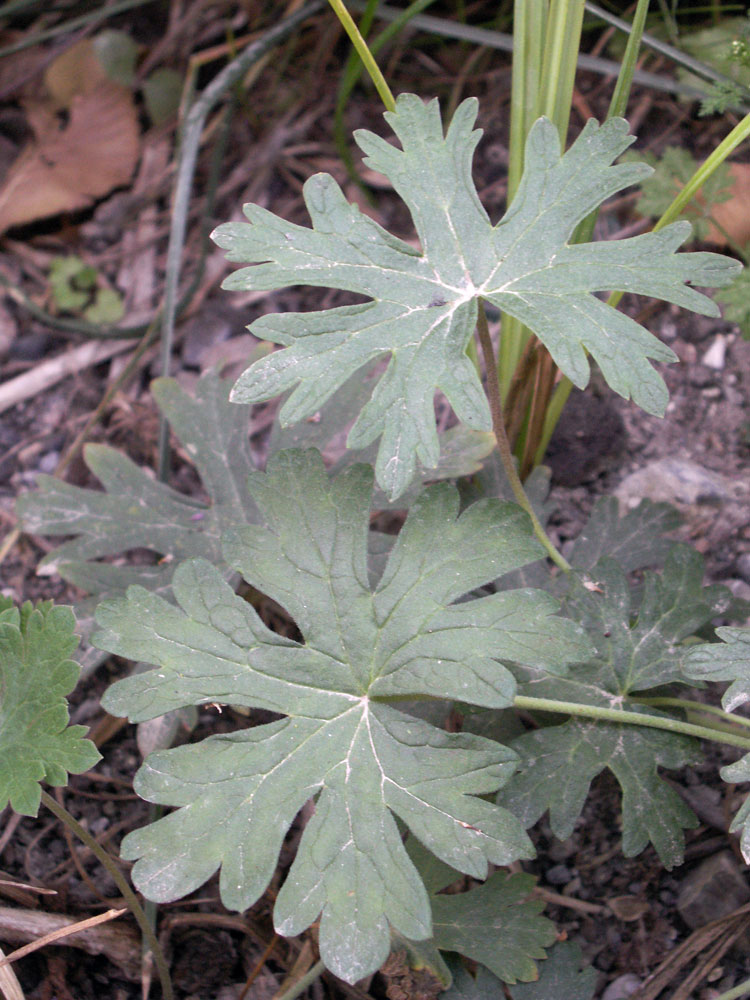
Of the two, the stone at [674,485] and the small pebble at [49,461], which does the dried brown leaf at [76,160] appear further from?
the stone at [674,485]

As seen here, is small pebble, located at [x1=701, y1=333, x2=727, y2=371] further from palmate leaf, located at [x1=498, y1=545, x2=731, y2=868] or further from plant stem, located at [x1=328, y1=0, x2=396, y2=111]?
plant stem, located at [x1=328, y1=0, x2=396, y2=111]

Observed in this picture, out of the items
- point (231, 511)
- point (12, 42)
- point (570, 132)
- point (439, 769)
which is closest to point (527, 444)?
point (231, 511)

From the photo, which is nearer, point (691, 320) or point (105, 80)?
point (691, 320)

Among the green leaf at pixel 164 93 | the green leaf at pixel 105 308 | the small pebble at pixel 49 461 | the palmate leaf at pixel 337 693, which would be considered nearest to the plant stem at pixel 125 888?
the palmate leaf at pixel 337 693

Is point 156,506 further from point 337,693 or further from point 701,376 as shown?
point 701,376

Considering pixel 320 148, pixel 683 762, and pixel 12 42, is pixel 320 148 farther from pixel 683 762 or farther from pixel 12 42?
pixel 683 762

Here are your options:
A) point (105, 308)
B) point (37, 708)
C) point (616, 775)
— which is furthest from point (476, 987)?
point (105, 308)
